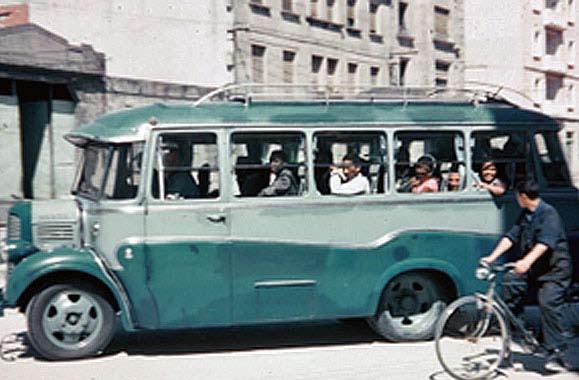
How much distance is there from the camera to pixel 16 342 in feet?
31.9

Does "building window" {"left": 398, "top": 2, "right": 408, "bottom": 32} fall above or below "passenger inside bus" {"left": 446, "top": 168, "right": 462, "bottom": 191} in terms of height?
above

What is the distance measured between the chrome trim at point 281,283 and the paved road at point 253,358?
0.70m

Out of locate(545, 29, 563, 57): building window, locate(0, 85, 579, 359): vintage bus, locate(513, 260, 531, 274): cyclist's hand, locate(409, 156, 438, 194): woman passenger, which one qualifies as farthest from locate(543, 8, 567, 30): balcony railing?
locate(513, 260, 531, 274): cyclist's hand

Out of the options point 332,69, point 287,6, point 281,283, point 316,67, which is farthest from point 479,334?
point 332,69

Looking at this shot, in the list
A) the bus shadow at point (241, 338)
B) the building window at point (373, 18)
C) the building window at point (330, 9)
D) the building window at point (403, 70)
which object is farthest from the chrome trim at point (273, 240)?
the building window at point (403, 70)

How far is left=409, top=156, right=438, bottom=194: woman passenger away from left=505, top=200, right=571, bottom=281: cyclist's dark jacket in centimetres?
172

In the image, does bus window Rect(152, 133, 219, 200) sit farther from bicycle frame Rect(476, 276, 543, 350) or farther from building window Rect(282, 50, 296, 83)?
building window Rect(282, 50, 296, 83)

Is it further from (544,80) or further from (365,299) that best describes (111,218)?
(544,80)

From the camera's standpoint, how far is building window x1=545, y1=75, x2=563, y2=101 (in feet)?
180

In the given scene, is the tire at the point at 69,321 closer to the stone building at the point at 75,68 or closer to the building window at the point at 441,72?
the stone building at the point at 75,68

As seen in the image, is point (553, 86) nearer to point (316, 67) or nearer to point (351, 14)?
point (351, 14)

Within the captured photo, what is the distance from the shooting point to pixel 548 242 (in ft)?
24.8

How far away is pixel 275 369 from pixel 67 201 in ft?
9.01

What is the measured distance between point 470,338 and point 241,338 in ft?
9.56
